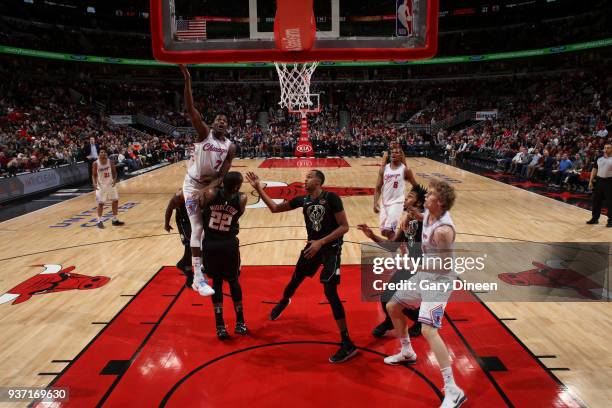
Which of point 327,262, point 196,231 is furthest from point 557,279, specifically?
point 196,231

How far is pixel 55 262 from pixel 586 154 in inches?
599

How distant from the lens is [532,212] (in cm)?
1120

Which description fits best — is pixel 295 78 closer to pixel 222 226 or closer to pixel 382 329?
pixel 222 226

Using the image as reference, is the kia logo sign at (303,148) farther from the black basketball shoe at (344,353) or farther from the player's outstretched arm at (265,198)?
the black basketball shoe at (344,353)

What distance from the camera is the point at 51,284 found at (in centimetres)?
652

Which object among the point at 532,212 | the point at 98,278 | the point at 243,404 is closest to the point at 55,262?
the point at 98,278

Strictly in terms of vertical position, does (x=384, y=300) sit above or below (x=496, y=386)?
above

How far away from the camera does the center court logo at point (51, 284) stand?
6.05 metres

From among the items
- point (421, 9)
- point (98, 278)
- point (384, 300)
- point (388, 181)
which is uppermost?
point (421, 9)

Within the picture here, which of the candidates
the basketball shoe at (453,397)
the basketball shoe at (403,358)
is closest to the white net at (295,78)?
the basketball shoe at (403,358)

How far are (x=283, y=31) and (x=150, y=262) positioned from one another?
414 centimetres

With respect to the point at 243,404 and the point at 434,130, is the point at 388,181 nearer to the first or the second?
the point at 243,404

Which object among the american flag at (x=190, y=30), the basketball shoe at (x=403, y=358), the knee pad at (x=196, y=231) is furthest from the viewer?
the american flag at (x=190, y=30)

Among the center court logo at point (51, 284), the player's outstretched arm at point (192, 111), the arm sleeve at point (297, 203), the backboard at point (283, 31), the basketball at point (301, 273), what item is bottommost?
the center court logo at point (51, 284)
